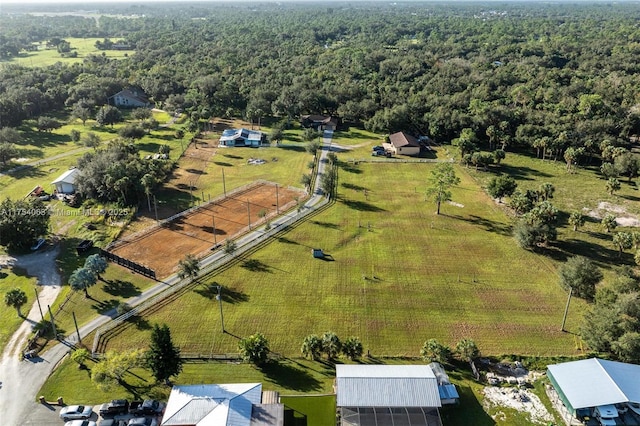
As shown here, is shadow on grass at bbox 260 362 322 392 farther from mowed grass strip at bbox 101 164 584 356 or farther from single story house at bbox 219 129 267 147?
single story house at bbox 219 129 267 147

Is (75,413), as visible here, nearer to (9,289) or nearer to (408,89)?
(9,289)

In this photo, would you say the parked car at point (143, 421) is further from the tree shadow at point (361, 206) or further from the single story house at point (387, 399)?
the tree shadow at point (361, 206)

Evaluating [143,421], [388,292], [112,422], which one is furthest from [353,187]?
[112,422]

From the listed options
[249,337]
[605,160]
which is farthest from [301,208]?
[605,160]

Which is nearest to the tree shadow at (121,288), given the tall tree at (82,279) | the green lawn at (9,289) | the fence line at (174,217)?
the tall tree at (82,279)

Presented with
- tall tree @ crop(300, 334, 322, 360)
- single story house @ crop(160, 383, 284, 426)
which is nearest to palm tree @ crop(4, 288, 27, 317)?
single story house @ crop(160, 383, 284, 426)
